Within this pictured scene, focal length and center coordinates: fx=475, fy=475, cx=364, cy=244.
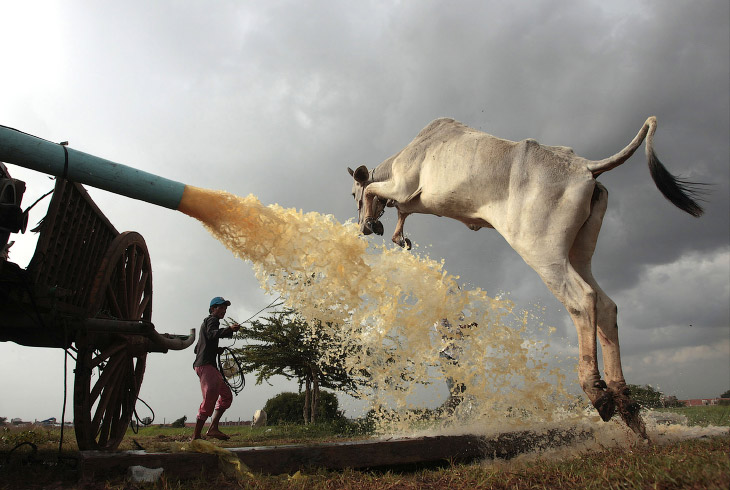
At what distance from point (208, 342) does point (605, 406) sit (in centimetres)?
463

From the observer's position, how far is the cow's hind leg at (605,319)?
13.2ft

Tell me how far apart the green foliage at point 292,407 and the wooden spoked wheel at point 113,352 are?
9.38 m

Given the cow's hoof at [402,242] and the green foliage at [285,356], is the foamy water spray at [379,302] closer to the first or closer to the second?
the cow's hoof at [402,242]

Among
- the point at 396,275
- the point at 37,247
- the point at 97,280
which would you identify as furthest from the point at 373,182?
the point at 37,247

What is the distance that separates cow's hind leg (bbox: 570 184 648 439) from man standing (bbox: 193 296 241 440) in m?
4.10

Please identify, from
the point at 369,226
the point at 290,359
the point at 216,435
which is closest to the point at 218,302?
the point at 216,435

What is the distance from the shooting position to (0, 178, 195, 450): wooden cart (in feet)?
11.5

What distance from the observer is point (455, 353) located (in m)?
5.16

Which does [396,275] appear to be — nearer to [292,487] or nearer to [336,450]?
[336,450]

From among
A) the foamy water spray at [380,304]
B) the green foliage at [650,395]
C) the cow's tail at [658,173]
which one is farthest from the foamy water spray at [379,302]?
the green foliage at [650,395]

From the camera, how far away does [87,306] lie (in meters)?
4.09

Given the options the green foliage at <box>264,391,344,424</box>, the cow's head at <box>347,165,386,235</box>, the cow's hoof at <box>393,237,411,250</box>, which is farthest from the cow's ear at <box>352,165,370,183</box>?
the green foliage at <box>264,391,344,424</box>

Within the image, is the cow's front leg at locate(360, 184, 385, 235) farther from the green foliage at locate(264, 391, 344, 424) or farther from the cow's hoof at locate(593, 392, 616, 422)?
the green foliage at locate(264, 391, 344, 424)

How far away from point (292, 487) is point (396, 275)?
2786 mm
